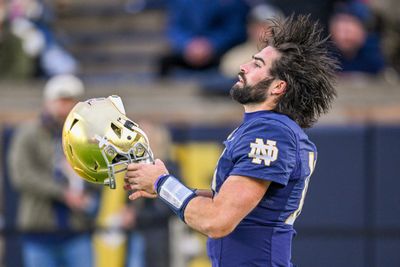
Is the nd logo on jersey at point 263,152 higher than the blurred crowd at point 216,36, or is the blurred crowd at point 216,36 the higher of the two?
the blurred crowd at point 216,36

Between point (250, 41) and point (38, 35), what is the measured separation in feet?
8.25

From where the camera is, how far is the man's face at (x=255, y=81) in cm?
473

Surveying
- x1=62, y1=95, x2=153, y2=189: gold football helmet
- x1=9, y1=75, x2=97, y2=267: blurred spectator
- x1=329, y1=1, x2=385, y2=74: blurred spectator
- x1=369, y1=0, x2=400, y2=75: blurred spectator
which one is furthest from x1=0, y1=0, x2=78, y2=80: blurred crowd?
x1=62, y1=95, x2=153, y2=189: gold football helmet

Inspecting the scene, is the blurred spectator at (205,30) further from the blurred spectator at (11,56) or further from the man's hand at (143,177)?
the man's hand at (143,177)

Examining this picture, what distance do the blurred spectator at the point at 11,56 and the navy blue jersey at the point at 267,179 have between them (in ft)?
21.1

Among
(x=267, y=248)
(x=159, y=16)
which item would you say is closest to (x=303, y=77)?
(x=267, y=248)

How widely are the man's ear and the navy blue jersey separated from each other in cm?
10

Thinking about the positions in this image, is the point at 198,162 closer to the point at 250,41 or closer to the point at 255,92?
the point at 250,41

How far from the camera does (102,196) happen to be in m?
9.44

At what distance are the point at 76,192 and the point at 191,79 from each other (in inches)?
77.0

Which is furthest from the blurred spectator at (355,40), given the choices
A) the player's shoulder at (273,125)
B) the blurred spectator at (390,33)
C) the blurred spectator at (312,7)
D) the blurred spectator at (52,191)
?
the player's shoulder at (273,125)

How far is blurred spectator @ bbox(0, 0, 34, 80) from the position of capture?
10.8 meters

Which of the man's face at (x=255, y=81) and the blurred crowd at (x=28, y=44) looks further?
the blurred crowd at (x=28, y=44)

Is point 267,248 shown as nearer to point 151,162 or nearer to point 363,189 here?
point 151,162
